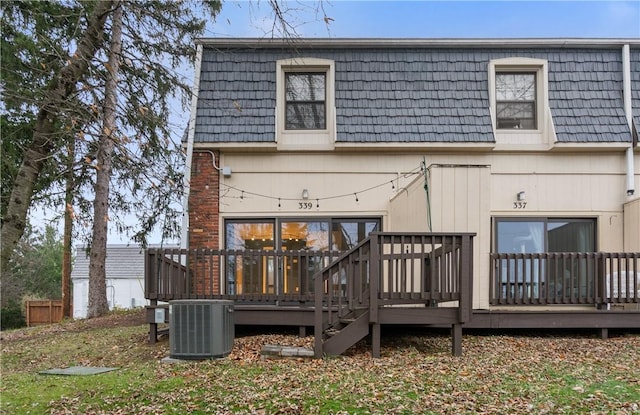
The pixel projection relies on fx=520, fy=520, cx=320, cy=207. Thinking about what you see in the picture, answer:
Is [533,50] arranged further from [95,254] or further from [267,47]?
[95,254]

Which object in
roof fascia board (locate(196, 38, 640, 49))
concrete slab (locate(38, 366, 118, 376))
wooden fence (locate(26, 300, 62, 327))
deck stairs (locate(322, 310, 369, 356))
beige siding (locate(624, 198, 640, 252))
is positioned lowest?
wooden fence (locate(26, 300, 62, 327))

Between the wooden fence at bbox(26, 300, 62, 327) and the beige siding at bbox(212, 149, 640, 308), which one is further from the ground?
the beige siding at bbox(212, 149, 640, 308)

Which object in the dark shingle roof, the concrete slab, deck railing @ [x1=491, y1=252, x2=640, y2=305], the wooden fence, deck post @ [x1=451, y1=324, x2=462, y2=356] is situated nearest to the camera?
the concrete slab

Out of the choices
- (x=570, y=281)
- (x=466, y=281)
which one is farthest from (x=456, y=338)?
(x=570, y=281)

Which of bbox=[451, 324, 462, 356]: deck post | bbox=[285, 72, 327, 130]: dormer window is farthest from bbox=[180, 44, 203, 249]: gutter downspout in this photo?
bbox=[451, 324, 462, 356]: deck post

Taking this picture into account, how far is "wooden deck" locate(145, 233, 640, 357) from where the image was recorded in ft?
21.7

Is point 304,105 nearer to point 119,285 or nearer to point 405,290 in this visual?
point 405,290

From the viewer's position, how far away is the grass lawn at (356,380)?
4.54 m

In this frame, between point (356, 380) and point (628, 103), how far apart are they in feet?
27.2

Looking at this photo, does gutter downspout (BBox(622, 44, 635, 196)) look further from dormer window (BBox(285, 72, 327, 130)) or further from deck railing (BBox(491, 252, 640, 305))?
dormer window (BBox(285, 72, 327, 130))

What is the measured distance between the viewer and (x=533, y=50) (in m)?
10.5

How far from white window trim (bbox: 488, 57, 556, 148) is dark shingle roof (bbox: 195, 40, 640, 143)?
13 cm

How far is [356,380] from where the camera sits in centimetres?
527

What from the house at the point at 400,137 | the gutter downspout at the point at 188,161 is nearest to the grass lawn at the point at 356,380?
the gutter downspout at the point at 188,161
